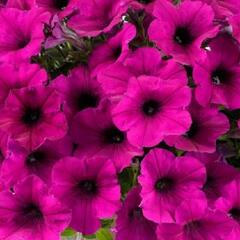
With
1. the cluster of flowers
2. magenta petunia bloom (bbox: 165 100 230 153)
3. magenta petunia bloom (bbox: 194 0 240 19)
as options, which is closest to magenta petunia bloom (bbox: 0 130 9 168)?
→ the cluster of flowers

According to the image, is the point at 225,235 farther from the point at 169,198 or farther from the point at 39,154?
the point at 39,154

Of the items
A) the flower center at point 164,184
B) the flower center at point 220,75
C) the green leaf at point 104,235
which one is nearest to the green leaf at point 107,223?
the green leaf at point 104,235

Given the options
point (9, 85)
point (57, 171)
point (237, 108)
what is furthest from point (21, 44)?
point (237, 108)

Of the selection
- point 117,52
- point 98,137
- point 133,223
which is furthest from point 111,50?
point 133,223

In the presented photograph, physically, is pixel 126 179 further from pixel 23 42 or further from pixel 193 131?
pixel 23 42

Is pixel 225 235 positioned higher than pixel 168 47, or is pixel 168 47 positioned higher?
pixel 168 47

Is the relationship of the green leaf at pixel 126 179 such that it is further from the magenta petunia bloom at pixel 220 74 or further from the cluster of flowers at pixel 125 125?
the magenta petunia bloom at pixel 220 74

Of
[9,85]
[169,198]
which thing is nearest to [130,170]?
[169,198]
